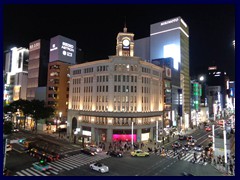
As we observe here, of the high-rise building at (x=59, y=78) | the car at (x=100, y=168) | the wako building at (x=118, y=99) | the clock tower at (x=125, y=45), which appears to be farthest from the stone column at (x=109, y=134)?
the high-rise building at (x=59, y=78)

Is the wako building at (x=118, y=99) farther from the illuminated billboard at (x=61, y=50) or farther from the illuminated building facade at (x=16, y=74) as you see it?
the illuminated building facade at (x=16, y=74)

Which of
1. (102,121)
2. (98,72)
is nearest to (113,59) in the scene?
(98,72)

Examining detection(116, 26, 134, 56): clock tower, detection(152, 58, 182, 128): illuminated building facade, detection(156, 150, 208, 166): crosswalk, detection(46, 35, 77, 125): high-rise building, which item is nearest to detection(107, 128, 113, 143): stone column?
detection(156, 150, 208, 166): crosswalk

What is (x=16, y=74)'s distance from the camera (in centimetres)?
10194

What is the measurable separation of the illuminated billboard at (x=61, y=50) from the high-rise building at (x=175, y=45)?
161 ft

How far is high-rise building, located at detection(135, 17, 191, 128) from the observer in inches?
3639

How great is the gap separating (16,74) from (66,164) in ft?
288

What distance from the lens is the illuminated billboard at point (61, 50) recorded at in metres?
78.1

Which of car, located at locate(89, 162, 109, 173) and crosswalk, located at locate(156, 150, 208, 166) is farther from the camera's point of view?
crosswalk, located at locate(156, 150, 208, 166)

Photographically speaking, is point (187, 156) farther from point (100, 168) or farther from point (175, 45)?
point (175, 45)

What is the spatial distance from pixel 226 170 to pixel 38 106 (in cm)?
5643

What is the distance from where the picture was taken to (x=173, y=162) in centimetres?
3300

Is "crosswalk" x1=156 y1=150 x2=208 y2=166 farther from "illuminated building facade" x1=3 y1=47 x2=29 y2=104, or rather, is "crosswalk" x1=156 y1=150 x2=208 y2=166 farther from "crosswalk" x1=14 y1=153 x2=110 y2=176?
"illuminated building facade" x1=3 y1=47 x2=29 y2=104

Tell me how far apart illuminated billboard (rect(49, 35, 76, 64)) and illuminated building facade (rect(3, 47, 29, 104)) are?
29.1m
